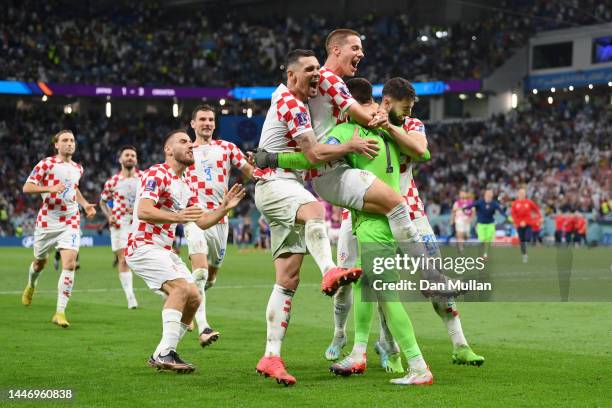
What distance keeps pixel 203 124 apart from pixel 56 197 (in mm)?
3732

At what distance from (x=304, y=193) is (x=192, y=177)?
4.30 metres

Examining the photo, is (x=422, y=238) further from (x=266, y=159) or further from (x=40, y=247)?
(x=40, y=247)

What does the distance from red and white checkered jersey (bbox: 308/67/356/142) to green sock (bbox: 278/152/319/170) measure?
0.39 metres

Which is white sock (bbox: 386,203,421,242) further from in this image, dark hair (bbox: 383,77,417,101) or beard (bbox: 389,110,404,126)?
dark hair (bbox: 383,77,417,101)

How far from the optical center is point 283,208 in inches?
313

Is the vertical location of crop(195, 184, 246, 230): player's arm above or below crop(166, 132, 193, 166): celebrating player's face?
below

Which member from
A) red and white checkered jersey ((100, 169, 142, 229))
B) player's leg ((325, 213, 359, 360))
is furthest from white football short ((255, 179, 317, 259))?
red and white checkered jersey ((100, 169, 142, 229))

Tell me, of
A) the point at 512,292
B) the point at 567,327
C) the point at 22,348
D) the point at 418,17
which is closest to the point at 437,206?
the point at 418,17

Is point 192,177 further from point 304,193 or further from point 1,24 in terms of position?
point 1,24

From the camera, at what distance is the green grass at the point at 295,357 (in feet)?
23.9

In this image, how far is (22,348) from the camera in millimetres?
10477

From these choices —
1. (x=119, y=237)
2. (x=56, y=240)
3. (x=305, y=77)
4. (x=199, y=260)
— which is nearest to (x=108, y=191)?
(x=119, y=237)

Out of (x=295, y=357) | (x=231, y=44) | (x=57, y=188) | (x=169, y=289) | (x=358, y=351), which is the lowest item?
(x=295, y=357)

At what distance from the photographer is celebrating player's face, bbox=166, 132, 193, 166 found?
927 cm
